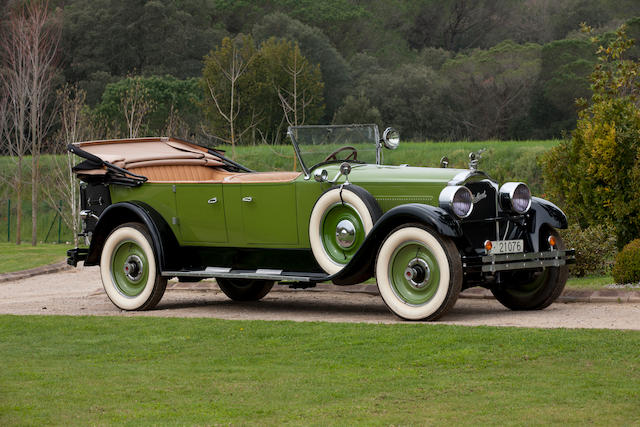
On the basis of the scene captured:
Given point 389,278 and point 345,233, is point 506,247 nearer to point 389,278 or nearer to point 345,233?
point 389,278

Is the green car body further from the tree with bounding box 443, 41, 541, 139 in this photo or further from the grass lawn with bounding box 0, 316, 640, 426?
the tree with bounding box 443, 41, 541, 139

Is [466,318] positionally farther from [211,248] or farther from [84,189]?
[84,189]

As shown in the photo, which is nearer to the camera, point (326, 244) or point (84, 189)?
point (326, 244)

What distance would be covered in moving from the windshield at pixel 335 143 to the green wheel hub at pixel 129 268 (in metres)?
2.33

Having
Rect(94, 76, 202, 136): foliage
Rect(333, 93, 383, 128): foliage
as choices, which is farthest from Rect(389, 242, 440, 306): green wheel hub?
Rect(333, 93, 383, 128): foliage

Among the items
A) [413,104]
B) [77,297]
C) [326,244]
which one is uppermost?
[413,104]

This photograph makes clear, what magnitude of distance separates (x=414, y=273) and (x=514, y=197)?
1287 mm

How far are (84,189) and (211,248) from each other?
2120 millimetres

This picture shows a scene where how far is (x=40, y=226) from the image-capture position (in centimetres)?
3422

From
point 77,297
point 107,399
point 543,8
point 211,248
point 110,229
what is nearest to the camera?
point 107,399

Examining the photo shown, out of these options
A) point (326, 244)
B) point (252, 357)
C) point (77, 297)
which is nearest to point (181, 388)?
point (252, 357)

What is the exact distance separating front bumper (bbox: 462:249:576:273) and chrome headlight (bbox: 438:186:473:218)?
43cm

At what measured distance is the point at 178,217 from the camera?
37.4 feet

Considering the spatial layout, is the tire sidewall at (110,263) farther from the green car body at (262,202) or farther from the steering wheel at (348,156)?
the steering wheel at (348,156)
